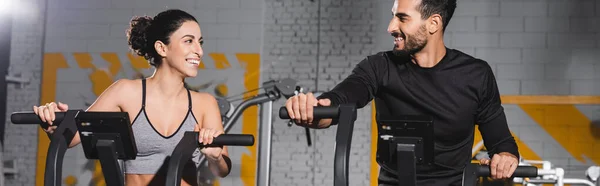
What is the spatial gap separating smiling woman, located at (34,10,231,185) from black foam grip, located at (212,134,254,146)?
1.77 ft

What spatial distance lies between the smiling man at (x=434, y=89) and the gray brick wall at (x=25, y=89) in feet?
17.4

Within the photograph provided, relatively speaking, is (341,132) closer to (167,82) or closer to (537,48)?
(167,82)

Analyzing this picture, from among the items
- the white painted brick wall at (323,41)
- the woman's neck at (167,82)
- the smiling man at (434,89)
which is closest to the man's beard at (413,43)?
the smiling man at (434,89)

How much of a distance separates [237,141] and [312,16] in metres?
4.73

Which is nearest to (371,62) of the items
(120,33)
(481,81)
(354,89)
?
(354,89)

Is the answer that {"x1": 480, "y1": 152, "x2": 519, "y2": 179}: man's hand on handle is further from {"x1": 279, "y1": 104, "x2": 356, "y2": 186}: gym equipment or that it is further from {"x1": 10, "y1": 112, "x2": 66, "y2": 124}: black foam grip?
{"x1": 10, "y1": 112, "x2": 66, "y2": 124}: black foam grip

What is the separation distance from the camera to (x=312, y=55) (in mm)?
6848

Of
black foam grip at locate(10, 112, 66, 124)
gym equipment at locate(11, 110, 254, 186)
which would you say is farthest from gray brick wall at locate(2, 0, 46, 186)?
gym equipment at locate(11, 110, 254, 186)

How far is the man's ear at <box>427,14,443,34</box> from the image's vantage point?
2.50 meters

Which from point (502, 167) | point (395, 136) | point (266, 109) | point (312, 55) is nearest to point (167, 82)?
point (395, 136)

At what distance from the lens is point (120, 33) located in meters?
7.03

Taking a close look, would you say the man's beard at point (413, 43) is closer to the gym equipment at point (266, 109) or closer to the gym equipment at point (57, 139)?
the gym equipment at point (57, 139)

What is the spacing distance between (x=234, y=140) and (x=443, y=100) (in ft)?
2.31

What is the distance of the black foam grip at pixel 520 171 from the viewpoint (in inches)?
83.1
